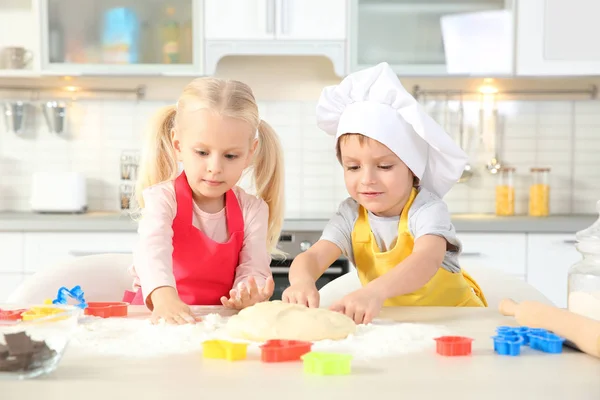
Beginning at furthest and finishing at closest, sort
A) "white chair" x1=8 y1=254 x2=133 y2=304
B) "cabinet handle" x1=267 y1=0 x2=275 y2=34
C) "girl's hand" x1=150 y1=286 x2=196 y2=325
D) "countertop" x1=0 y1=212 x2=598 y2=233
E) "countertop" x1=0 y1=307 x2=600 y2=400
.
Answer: "cabinet handle" x1=267 y1=0 x2=275 y2=34 < "countertop" x1=0 y1=212 x2=598 y2=233 < "white chair" x1=8 y1=254 x2=133 y2=304 < "girl's hand" x1=150 y1=286 x2=196 y2=325 < "countertop" x1=0 y1=307 x2=600 y2=400

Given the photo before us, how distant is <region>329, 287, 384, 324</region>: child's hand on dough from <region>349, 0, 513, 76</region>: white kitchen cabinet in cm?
217

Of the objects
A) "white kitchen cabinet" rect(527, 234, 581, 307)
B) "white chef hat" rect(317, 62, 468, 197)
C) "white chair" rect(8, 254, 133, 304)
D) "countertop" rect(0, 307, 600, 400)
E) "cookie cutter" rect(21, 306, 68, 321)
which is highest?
"white chef hat" rect(317, 62, 468, 197)

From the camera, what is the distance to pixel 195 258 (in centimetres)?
148

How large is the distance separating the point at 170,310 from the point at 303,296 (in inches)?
8.7

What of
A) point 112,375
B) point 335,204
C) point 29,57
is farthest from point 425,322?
point 29,57

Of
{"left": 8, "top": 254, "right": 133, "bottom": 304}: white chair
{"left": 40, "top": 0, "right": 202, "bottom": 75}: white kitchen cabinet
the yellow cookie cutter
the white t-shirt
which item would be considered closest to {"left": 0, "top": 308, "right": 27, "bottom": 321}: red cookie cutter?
the yellow cookie cutter

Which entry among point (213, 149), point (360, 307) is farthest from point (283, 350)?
point (213, 149)

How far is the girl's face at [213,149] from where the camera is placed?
139 centimetres

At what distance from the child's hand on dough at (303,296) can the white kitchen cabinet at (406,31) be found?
2.05m

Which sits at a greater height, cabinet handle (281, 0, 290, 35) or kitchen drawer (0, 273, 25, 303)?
cabinet handle (281, 0, 290, 35)

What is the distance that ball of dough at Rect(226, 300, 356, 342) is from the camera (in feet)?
3.05

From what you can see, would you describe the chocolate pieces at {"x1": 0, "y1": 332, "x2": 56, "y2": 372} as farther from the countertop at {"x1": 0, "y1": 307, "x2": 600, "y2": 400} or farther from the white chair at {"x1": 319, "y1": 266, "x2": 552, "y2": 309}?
the white chair at {"x1": 319, "y1": 266, "x2": 552, "y2": 309}

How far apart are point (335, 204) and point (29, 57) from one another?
4.79 feet

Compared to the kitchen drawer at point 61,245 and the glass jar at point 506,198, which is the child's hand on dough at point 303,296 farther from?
the glass jar at point 506,198
